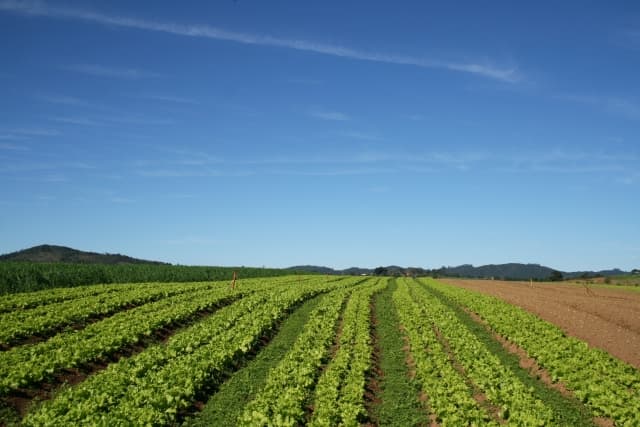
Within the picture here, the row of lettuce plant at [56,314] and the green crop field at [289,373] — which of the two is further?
A: the row of lettuce plant at [56,314]

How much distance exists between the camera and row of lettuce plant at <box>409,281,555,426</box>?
33.1ft

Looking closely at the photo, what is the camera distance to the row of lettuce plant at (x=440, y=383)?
9.90m

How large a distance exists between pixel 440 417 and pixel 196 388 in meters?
5.53

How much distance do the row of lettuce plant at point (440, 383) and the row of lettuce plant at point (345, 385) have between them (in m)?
1.54

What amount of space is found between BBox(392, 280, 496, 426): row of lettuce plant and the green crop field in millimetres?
41

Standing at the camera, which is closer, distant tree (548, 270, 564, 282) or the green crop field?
the green crop field

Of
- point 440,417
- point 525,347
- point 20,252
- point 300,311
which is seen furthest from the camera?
point 20,252

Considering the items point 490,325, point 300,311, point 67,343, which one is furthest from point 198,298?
point 490,325

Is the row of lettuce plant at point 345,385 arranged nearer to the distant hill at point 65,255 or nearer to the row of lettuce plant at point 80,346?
the row of lettuce plant at point 80,346

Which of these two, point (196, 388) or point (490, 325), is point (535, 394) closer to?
point (196, 388)

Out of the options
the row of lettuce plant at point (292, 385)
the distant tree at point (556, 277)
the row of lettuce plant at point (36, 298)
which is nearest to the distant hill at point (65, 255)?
the row of lettuce plant at point (36, 298)

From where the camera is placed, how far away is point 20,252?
328 feet

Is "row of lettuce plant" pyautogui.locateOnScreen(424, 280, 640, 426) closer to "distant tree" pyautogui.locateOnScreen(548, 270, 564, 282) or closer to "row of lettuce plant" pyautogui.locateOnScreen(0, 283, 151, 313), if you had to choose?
"row of lettuce plant" pyautogui.locateOnScreen(0, 283, 151, 313)

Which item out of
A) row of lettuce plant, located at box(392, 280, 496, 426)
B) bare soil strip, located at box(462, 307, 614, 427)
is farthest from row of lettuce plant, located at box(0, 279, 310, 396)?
bare soil strip, located at box(462, 307, 614, 427)
